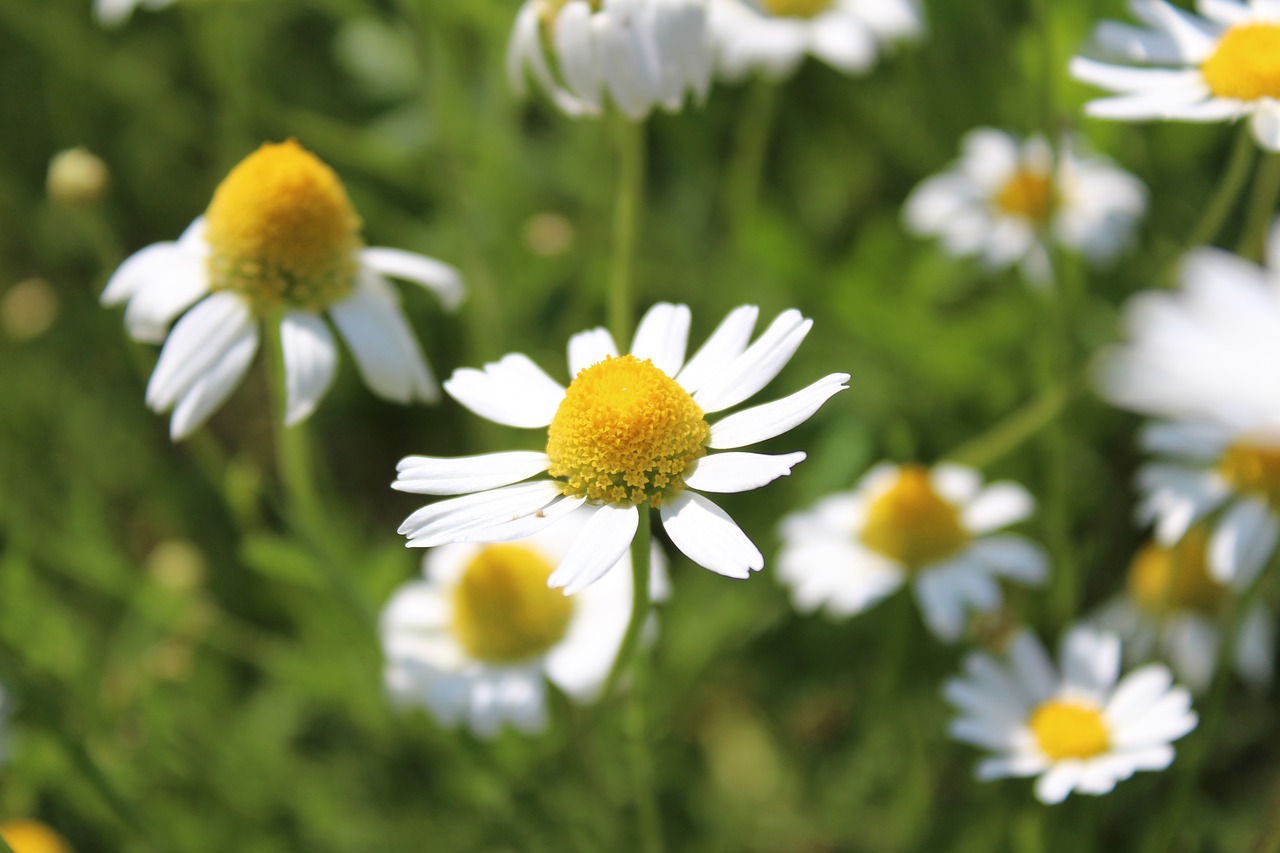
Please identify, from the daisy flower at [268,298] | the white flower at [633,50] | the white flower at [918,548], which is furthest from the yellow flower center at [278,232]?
the white flower at [918,548]

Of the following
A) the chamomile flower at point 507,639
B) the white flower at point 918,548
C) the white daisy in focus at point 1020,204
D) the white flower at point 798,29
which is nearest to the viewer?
the chamomile flower at point 507,639

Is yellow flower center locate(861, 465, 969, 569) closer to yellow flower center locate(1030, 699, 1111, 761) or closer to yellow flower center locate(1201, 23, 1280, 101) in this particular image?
yellow flower center locate(1030, 699, 1111, 761)

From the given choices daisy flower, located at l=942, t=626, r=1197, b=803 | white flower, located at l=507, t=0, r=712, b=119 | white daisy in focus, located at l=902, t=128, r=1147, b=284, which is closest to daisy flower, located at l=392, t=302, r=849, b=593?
white flower, located at l=507, t=0, r=712, b=119

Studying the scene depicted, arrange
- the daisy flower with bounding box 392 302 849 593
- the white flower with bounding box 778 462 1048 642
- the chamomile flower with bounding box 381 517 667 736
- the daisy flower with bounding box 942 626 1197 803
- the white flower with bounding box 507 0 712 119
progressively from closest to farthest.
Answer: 1. the daisy flower with bounding box 392 302 849 593
2. the daisy flower with bounding box 942 626 1197 803
3. the white flower with bounding box 507 0 712 119
4. the chamomile flower with bounding box 381 517 667 736
5. the white flower with bounding box 778 462 1048 642

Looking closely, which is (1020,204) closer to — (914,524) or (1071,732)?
(914,524)

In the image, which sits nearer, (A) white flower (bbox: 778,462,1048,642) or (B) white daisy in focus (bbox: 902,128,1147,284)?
(A) white flower (bbox: 778,462,1048,642)

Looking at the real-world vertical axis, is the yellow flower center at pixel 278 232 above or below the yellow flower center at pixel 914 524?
above

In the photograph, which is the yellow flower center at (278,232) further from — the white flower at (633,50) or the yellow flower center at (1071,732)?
the yellow flower center at (1071,732)
